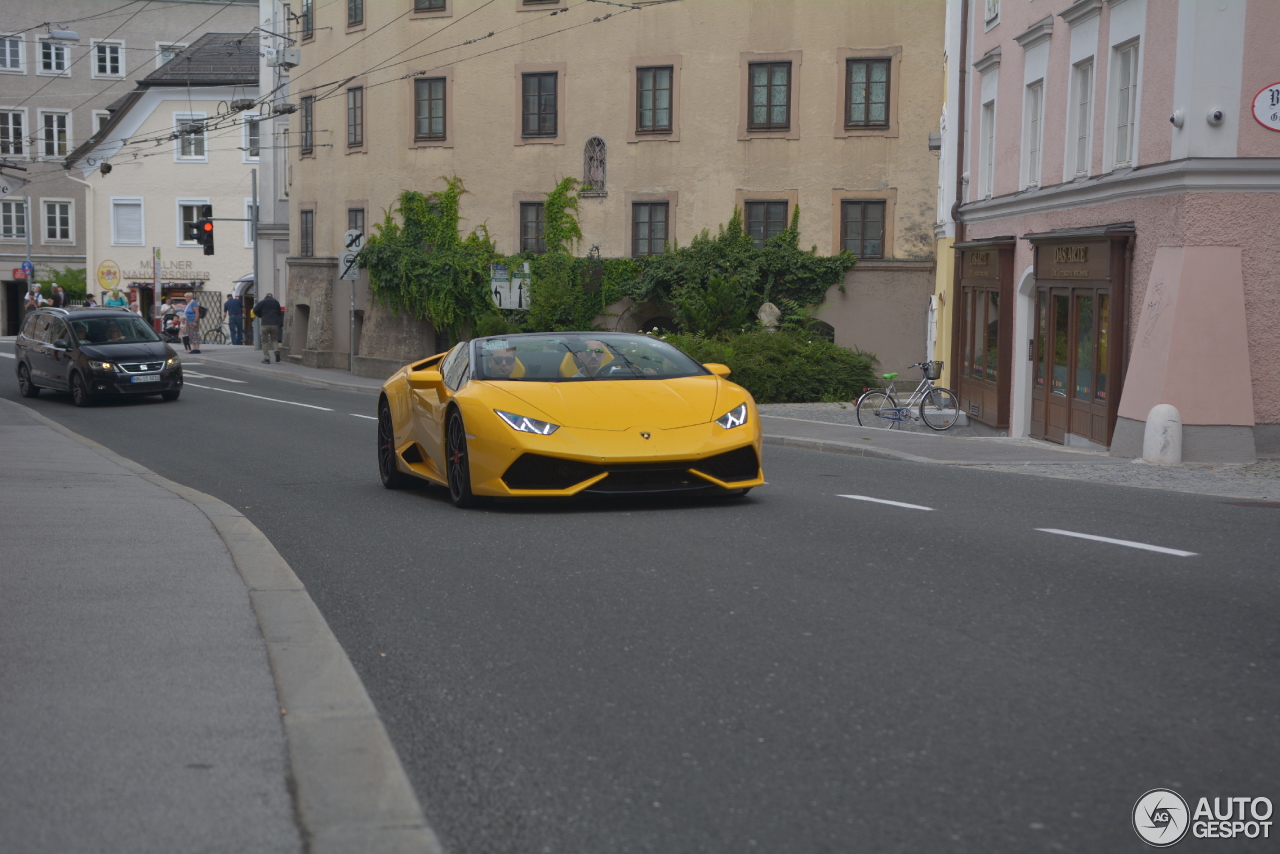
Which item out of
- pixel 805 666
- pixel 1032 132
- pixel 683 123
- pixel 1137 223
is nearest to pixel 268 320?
pixel 683 123

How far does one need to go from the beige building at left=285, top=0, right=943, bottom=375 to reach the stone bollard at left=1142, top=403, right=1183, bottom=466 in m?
19.8

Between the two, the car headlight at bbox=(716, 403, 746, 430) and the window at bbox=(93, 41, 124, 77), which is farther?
the window at bbox=(93, 41, 124, 77)

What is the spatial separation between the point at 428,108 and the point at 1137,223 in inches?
971

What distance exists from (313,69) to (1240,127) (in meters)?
32.0

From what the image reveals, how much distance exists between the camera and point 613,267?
36438 mm

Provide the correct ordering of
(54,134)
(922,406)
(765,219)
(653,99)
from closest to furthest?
1. (922,406)
2. (765,219)
3. (653,99)
4. (54,134)

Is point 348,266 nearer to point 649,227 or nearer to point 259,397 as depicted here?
point 649,227

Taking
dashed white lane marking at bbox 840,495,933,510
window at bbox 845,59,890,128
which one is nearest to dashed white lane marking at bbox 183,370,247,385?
window at bbox 845,59,890,128

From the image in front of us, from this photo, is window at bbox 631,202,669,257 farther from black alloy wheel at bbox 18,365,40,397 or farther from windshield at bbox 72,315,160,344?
black alloy wheel at bbox 18,365,40,397

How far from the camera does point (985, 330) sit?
82.1 ft

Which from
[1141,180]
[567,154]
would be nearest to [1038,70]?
[1141,180]

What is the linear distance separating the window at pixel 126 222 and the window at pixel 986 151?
51537 millimetres

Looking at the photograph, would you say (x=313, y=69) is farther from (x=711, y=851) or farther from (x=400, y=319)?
(x=711, y=851)

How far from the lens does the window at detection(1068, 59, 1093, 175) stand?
1984cm
